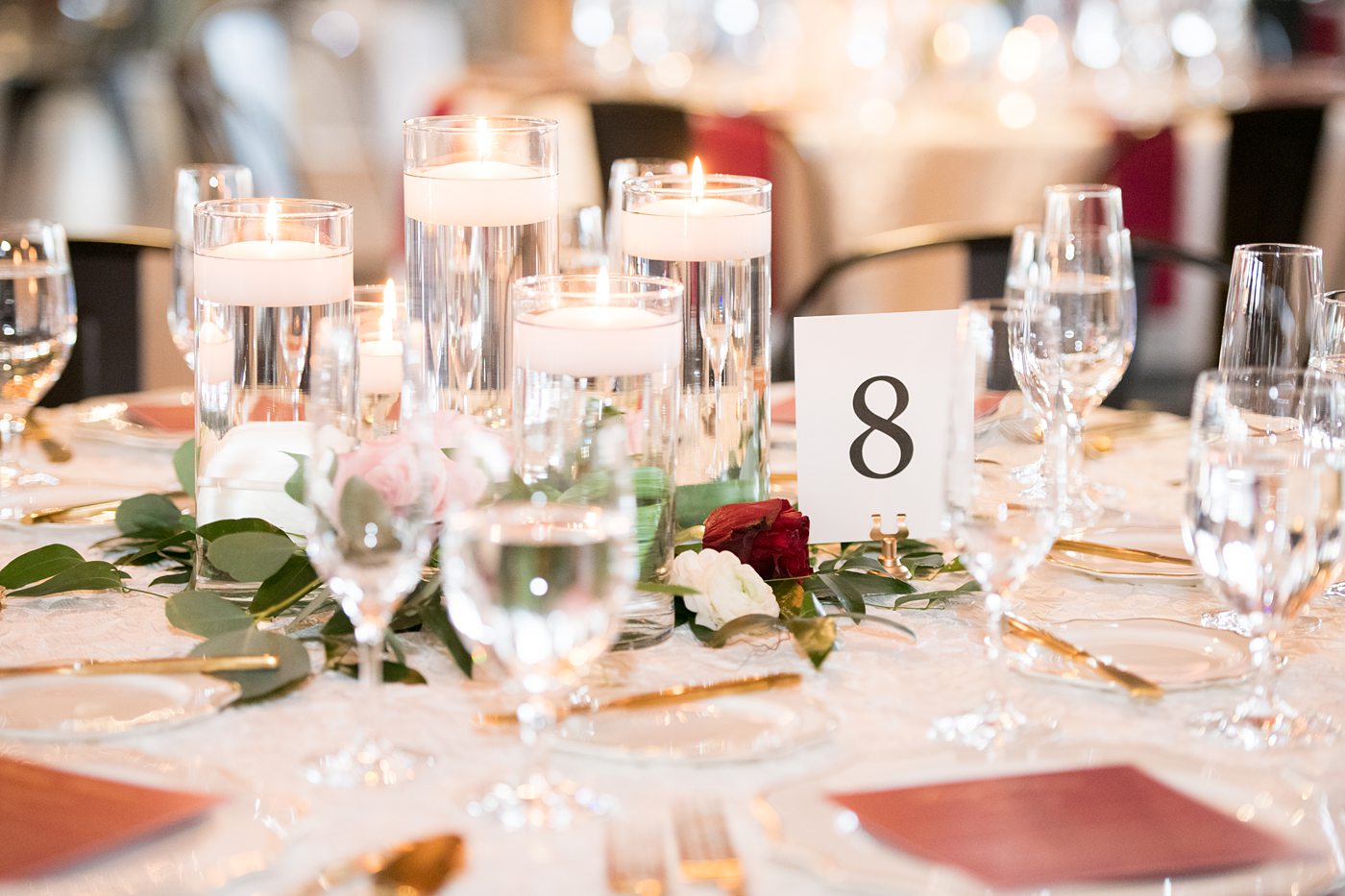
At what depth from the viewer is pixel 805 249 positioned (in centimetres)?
358

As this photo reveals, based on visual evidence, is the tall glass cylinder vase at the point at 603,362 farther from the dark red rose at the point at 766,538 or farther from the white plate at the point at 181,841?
the white plate at the point at 181,841

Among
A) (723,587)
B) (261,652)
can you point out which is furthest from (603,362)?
(261,652)

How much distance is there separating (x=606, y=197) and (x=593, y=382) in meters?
2.50

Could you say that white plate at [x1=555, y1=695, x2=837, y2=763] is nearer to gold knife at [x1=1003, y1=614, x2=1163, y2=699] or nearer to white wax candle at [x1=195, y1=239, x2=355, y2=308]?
gold knife at [x1=1003, y1=614, x2=1163, y2=699]

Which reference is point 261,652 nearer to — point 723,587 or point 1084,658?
point 723,587

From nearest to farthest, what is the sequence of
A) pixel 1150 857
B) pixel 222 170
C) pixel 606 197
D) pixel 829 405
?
1. pixel 1150 857
2. pixel 829 405
3. pixel 222 170
4. pixel 606 197

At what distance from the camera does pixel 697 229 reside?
48.4 inches

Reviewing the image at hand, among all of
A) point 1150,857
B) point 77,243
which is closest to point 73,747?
point 1150,857

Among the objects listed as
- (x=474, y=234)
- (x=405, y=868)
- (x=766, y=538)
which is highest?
(x=474, y=234)

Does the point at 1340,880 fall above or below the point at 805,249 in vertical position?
below

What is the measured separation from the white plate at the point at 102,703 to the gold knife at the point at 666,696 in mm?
159

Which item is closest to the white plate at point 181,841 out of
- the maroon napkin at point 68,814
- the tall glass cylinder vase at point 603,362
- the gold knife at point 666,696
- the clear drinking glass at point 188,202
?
the maroon napkin at point 68,814

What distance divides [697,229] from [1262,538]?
499 mm

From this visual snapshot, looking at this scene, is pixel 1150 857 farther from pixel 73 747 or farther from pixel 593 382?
pixel 73 747
